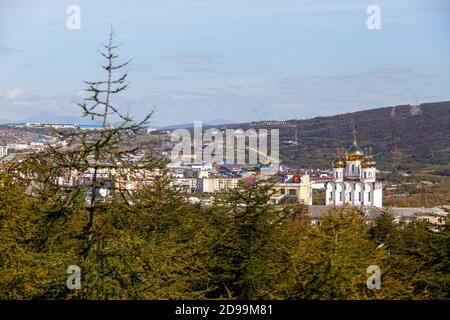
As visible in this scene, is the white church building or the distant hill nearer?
the white church building

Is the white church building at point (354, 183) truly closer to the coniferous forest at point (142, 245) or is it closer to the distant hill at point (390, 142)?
the coniferous forest at point (142, 245)

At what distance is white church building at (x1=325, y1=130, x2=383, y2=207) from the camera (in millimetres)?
72688

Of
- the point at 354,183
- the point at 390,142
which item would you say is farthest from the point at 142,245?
the point at 390,142

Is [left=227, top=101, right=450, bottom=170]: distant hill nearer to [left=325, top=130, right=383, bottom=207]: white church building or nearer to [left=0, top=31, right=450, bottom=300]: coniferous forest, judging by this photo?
[left=325, top=130, right=383, bottom=207]: white church building

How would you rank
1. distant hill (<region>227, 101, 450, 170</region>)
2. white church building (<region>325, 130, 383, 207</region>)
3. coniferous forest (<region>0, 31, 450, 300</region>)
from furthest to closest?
distant hill (<region>227, 101, 450, 170</region>) < white church building (<region>325, 130, 383, 207</region>) < coniferous forest (<region>0, 31, 450, 300</region>)

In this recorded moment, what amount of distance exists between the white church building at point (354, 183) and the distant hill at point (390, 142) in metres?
74.8

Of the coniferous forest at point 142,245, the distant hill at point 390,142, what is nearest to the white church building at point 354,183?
the coniferous forest at point 142,245

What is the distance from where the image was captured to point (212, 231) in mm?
15953

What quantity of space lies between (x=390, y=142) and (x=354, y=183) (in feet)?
344

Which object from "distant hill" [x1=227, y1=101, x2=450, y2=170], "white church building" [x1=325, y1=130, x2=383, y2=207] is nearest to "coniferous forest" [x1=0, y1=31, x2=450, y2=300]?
→ "white church building" [x1=325, y1=130, x2=383, y2=207]

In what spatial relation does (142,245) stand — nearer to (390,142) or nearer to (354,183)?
(354,183)

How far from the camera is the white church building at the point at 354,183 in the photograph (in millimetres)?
72688

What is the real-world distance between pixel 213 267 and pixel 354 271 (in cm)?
295

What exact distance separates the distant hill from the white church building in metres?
74.8
